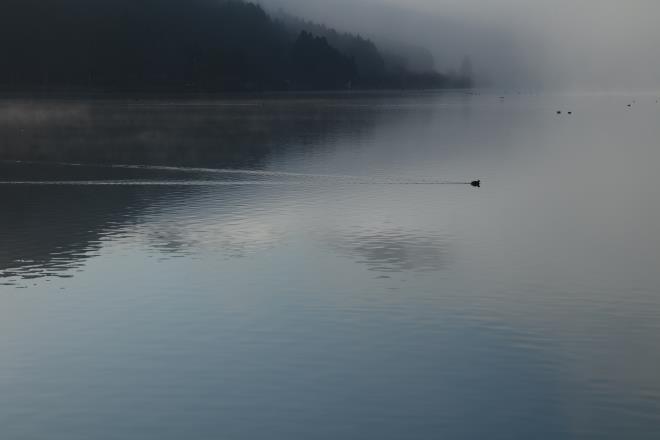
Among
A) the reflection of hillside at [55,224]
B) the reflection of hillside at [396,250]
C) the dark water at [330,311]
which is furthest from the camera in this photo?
the reflection of hillside at [55,224]

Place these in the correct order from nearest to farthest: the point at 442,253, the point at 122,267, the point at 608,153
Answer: the point at 122,267, the point at 442,253, the point at 608,153

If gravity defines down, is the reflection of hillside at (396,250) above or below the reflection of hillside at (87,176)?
above

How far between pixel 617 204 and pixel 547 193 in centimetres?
1009

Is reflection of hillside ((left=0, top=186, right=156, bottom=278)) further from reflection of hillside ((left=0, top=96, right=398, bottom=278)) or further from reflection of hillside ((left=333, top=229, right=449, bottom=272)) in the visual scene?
reflection of hillside ((left=333, top=229, right=449, bottom=272))

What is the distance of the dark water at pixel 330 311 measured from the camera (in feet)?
113

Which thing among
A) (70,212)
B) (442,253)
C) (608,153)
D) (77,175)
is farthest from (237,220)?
(608,153)

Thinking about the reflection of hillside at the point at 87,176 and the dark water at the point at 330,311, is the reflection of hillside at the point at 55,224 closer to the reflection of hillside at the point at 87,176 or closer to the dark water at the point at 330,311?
the reflection of hillside at the point at 87,176

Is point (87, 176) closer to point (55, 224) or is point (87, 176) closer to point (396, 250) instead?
point (55, 224)

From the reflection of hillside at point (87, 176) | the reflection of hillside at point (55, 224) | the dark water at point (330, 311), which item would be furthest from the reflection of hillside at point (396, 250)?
the reflection of hillside at point (55, 224)

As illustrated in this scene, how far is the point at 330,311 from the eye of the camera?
4891cm

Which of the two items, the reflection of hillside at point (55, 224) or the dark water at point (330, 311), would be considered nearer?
the dark water at point (330, 311)

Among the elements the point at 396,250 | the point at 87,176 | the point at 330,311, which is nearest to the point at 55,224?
the point at 396,250

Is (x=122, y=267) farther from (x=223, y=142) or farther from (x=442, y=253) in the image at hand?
(x=223, y=142)

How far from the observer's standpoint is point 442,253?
213 feet
